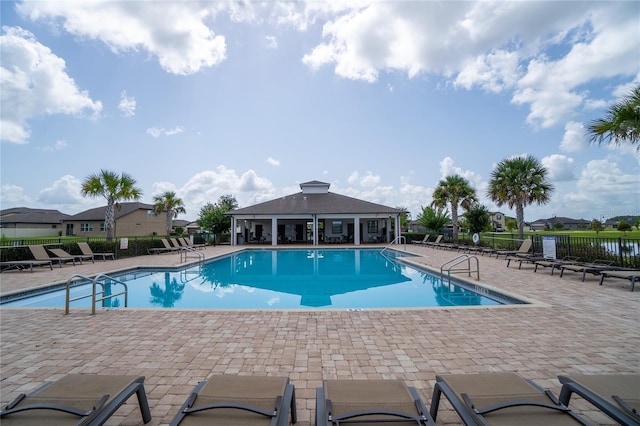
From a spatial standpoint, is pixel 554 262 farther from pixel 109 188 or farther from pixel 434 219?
pixel 109 188

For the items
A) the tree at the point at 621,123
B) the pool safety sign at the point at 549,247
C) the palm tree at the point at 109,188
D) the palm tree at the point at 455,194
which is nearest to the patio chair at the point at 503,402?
the tree at the point at 621,123

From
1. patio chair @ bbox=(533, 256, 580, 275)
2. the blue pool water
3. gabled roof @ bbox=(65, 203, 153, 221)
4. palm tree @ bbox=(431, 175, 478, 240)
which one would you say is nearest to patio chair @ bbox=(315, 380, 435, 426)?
the blue pool water

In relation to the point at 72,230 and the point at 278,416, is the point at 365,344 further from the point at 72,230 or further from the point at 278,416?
the point at 72,230

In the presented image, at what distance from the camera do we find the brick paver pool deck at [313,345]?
336 cm

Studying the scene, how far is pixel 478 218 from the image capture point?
23.8 m

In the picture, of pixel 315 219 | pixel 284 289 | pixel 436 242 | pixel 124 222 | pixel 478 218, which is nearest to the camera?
pixel 284 289

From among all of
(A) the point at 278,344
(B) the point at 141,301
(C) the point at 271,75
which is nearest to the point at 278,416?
(A) the point at 278,344

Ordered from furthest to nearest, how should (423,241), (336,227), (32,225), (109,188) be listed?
(32,225)
(336,227)
(423,241)
(109,188)

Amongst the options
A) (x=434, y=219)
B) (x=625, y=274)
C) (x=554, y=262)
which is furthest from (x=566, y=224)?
(x=625, y=274)

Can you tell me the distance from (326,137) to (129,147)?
1441 centimetres

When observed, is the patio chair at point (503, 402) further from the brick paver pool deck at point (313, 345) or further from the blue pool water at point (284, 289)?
the blue pool water at point (284, 289)

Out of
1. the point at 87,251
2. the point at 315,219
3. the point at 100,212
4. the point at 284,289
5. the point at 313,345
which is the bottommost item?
the point at 284,289

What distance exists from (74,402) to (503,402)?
3059mm

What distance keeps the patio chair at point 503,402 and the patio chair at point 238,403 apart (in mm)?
1256
